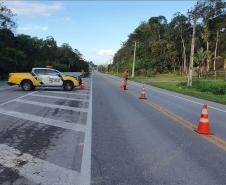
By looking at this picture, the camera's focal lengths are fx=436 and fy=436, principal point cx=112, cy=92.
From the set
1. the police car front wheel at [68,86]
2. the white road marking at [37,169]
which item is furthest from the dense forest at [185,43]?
the white road marking at [37,169]

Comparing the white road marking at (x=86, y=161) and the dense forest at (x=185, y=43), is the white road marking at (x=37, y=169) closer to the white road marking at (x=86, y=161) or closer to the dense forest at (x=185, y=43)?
the white road marking at (x=86, y=161)

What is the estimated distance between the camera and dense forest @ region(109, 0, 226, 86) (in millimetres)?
86375

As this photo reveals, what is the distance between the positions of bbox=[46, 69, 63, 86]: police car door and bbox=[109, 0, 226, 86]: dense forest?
1780 inches

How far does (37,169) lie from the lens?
701 cm

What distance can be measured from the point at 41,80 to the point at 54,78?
38.1 inches

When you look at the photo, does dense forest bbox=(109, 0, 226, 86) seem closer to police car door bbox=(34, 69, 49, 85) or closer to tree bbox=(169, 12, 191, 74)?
tree bbox=(169, 12, 191, 74)

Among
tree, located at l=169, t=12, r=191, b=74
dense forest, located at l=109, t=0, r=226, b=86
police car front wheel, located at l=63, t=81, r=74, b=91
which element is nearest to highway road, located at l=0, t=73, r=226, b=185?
police car front wheel, located at l=63, t=81, r=74, b=91

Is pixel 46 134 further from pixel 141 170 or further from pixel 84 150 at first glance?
pixel 141 170

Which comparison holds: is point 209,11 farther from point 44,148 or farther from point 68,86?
point 44,148

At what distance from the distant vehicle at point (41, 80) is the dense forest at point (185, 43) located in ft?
147

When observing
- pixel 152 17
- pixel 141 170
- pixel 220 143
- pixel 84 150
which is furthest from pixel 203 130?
pixel 152 17

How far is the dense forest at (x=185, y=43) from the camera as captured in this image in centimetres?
8638

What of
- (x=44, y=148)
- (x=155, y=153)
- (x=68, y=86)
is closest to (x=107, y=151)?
(x=155, y=153)

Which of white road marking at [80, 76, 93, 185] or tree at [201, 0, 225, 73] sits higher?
tree at [201, 0, 225, 73]
